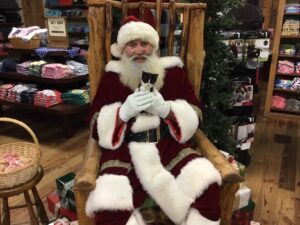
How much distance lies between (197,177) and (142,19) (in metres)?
0.88

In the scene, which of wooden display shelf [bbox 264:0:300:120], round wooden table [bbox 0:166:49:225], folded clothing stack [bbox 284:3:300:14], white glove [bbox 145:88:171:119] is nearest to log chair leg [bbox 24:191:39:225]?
round wooden table [bbox 0:166:49:225]

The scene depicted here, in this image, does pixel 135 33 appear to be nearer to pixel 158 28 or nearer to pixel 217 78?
pixel 158 28

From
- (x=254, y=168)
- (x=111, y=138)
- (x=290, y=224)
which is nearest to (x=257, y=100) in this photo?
(x=254, y=168)

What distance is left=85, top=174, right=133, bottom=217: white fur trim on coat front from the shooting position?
103cm

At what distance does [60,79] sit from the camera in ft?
8.78

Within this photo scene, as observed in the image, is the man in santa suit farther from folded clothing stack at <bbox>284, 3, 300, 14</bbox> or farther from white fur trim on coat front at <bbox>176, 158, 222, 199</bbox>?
folded clothing stack at <bbox>284, 3, 300, 14</bbox>

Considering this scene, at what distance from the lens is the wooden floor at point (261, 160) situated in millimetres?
1812

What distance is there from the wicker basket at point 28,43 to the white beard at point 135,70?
6.12ft

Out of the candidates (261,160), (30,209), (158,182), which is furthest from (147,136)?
(261,160)

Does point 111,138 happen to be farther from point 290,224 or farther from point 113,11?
point 290,224

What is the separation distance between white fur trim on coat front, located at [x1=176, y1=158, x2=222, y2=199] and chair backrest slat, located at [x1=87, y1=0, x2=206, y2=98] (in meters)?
0.53

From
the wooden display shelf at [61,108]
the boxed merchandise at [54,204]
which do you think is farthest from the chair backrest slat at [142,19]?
the wooden display shelf at [61,108]

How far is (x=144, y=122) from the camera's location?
1307 millimetres

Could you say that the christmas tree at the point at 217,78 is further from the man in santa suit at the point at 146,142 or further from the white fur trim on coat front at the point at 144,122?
the white fur trim on coat front at the point at 144,122
